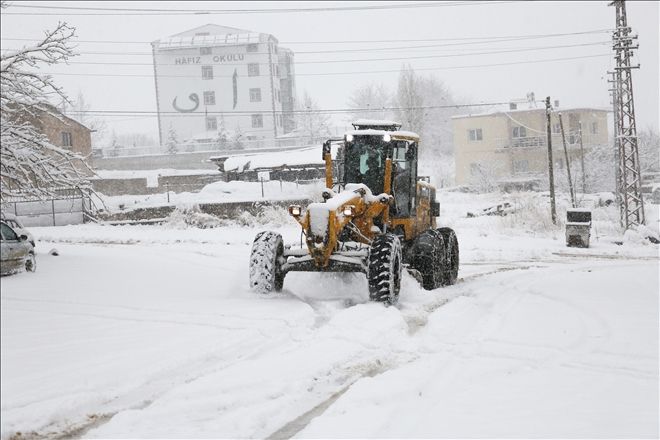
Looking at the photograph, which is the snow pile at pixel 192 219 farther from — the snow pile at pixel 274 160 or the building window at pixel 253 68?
the building window at pixel 253 68

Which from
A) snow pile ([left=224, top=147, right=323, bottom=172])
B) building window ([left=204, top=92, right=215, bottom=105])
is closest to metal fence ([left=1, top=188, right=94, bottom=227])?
building window ([left=204, top=92, right=215, bottom=105])

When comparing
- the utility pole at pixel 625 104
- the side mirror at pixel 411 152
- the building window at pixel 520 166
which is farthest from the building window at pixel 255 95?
the side mirror at pixel 411 152

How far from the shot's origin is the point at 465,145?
60.8m

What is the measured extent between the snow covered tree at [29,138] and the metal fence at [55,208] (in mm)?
54

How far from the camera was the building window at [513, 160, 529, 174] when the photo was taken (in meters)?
59.6

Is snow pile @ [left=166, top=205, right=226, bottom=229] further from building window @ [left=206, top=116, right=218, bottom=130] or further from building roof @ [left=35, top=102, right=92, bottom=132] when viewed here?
building roof @ [left=35, top=102, right=92, bottom=132]

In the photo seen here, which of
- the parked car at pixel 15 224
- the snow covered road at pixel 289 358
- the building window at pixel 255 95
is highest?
the building window at pixel 255 95

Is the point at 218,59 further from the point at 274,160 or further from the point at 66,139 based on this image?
the point at 66,139

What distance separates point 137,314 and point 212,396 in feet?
7.41

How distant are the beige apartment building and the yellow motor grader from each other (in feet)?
144

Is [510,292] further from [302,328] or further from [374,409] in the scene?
[374,409]

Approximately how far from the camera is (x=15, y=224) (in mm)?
3094

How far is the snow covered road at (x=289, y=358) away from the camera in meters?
3.37

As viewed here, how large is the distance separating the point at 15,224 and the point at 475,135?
59.6 meters
